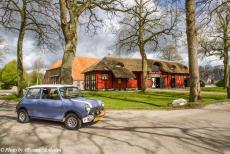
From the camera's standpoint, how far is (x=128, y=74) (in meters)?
45.1

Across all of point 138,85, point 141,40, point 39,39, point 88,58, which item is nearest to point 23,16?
point 39,39

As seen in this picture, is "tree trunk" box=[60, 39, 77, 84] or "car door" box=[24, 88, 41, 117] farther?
"tree trunk" box=[60, 39, 77, 84]

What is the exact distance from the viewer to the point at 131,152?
6.77 meters

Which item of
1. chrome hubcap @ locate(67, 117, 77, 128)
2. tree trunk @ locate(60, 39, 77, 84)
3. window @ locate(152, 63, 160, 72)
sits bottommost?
chrome hubcap @ locate(67, 117, 77, 128)

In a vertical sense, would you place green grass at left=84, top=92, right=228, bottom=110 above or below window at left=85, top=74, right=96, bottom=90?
below

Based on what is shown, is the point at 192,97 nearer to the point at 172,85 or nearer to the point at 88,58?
the point at 172,85

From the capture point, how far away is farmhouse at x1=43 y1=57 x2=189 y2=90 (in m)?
44.2

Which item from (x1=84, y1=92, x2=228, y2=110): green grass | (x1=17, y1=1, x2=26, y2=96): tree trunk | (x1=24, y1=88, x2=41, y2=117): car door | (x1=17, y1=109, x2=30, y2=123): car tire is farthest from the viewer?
(x1=17, y1=1, x2=26, y2=96): tree trunk

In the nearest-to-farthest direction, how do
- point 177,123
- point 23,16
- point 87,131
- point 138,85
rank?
point 87,131, point 177,123, point 23,16, point 138,85

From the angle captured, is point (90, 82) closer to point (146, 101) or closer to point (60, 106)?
point (146, 101)

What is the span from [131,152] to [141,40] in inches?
987

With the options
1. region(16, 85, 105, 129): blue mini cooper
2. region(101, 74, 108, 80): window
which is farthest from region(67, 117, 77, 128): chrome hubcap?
region(101, 74, 108, 80): window

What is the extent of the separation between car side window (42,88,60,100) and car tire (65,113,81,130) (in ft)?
3.48

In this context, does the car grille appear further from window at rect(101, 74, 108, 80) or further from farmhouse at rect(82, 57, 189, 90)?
window at rect(101, 74, 108, 80)
